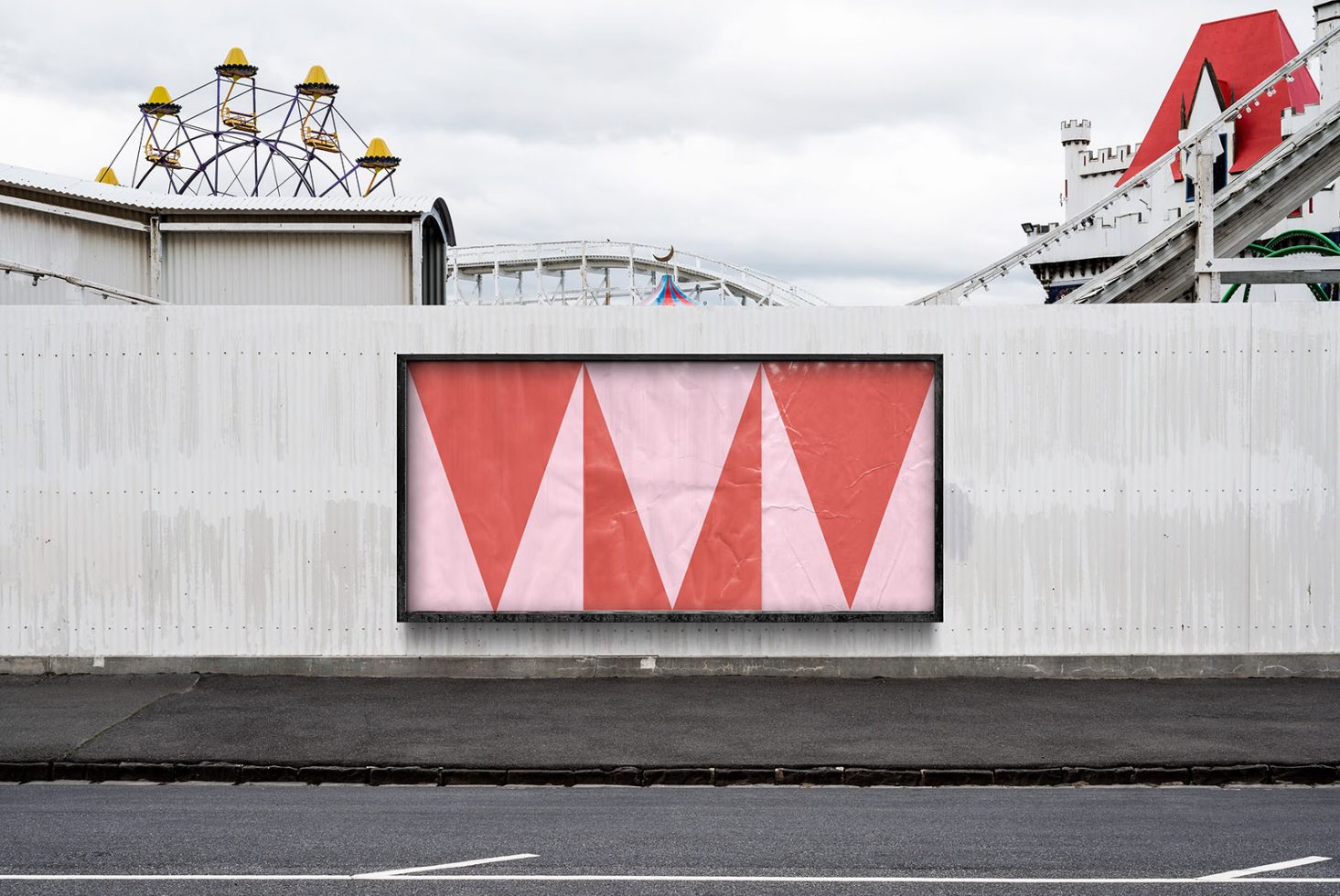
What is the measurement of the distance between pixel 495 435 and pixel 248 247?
961 cm

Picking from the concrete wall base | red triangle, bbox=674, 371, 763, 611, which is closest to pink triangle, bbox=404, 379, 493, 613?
the concrete wall base

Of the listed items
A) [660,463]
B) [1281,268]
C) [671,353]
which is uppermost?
[1281,268]

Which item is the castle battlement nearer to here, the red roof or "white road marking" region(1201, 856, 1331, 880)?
the red roof

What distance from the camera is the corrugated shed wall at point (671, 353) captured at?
46.6 ft

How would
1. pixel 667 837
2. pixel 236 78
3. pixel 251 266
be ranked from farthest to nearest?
pixel 236 78 → pixel 251 266 → pixel 667 837

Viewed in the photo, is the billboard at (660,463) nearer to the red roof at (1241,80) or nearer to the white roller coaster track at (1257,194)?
the white roller coaster track at (1257,194)

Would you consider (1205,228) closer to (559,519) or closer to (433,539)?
(559,519)

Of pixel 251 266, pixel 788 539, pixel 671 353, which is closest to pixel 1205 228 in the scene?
pixel 788 539

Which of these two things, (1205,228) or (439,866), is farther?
(1205,228)

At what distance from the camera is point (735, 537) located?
14.3m

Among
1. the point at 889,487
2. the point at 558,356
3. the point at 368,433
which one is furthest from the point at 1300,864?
the point at 368,433

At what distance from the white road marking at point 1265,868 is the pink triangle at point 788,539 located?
6.74 metres

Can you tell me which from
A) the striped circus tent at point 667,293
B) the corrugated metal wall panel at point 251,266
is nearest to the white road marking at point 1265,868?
the corrugated metal wall panel at point 251,266

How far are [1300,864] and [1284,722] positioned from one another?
14.8 feet
